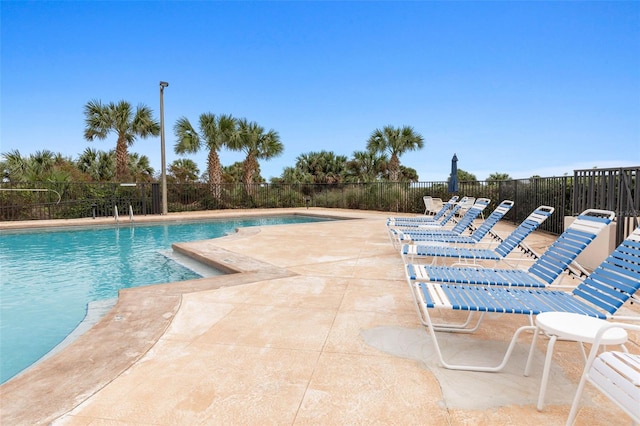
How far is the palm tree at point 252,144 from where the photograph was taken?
61.6 feet

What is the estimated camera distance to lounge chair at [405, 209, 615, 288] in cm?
293

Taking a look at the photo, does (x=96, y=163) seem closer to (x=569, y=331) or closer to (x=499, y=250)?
(x=499, y=250)

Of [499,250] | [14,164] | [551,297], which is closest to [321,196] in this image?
[499,250]

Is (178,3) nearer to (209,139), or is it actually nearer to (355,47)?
(209,139)

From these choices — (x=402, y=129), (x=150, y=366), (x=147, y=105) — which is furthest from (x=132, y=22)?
(x=150, y=366)

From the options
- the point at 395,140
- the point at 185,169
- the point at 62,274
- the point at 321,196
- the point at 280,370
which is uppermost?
the point at 395,140

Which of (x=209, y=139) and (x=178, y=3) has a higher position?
(x=178, y=3)

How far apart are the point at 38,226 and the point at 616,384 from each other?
1466cm

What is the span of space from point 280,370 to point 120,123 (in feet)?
65.6

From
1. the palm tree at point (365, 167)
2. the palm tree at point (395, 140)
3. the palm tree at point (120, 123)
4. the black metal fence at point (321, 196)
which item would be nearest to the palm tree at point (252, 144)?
the black metal fence at point (321, 196)

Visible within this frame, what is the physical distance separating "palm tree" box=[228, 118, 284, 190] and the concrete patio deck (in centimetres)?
1547

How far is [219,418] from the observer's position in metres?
1.85

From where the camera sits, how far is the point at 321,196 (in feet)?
64.7

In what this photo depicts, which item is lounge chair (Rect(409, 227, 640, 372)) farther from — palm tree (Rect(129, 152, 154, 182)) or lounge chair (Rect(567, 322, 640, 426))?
palm tree (Rect(129, 152, 154, 182))
